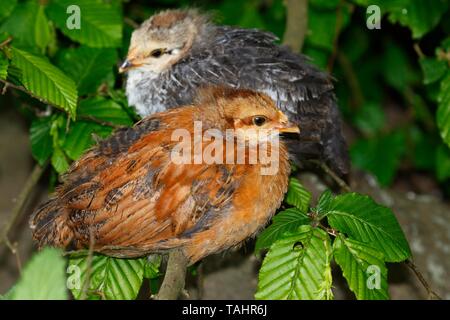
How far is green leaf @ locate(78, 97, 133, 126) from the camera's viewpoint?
11.8 ft

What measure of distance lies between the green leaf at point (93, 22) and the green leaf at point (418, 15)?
5.28 ft

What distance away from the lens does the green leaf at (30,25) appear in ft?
13.1

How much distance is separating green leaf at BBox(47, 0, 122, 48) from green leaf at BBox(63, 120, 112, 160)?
493 mm

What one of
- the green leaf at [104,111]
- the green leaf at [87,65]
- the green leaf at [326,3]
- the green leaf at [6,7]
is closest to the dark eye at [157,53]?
the green leaf at [87,65]

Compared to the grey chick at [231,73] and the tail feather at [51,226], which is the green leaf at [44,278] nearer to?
the tail feather at [51,226]

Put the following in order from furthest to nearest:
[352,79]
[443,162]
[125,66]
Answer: [352,79] < [443,162] < [125,66]

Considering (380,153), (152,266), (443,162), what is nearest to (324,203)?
(152,266)

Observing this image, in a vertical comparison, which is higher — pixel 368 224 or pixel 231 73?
pixel 231 73

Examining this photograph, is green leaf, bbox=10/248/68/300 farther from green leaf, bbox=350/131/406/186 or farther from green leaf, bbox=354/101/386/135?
green leaf, bbox=354/101/386/135

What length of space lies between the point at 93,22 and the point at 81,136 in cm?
74

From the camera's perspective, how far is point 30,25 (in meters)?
4.01

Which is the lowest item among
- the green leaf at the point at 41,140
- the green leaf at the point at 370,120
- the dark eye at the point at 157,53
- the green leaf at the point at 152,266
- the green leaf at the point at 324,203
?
the green leaf at the point at 370,120

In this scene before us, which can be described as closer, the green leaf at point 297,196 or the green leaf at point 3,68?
the green leaf at point 3,68

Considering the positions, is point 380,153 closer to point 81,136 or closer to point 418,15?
point 418,15
